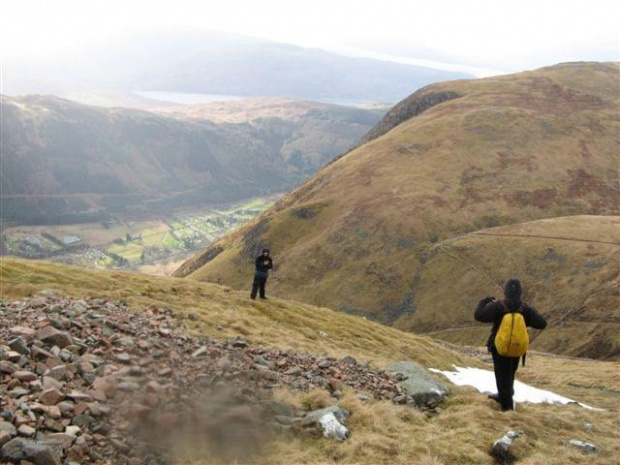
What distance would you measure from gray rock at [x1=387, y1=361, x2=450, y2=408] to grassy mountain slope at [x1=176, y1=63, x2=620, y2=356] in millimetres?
82556

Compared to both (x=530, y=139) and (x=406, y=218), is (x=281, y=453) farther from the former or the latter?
(x=530, y=139)

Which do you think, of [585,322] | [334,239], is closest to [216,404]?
[585,322]

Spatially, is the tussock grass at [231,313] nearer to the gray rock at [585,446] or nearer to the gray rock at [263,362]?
the gray rock at [263,362]

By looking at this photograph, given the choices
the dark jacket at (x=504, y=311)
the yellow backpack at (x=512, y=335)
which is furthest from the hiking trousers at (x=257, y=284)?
the yellow backpack at (x=512, y=335)

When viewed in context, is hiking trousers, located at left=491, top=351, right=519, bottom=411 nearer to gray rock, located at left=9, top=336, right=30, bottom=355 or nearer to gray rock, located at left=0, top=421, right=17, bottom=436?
gray rock, located at left=0, top=421, right=17, bottom=436

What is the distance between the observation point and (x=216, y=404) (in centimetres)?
1355

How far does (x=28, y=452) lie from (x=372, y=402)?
1021 cm

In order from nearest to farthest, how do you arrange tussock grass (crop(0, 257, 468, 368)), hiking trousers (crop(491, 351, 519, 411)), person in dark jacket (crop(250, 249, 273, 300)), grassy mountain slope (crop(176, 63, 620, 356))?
hiking trousers (crop(491, 351, 519, 411))
tussock grass (crop(0, 257, 468, 368))
person in dark jacket (crop(250, 249, 273, 300))
grassy mountain slope (crop(176, 63, 620, 356))

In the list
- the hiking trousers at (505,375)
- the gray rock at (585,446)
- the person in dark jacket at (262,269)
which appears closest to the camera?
the gray rock at (585,446)

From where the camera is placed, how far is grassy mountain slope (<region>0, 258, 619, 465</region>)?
12.8m

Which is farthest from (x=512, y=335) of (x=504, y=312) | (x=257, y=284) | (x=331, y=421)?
(x=257, y=284)

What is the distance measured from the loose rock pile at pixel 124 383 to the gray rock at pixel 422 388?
533 millimetres

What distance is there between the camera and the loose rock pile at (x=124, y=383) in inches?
428

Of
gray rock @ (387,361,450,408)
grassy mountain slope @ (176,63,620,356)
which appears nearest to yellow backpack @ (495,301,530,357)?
gray rock @ (387,361,450,408)
